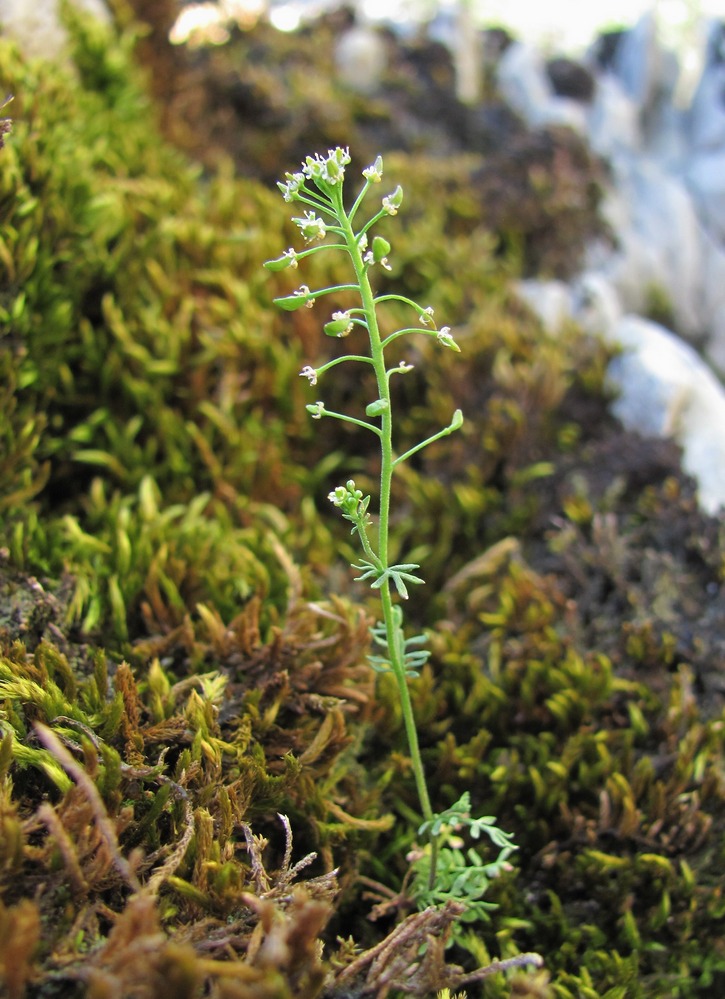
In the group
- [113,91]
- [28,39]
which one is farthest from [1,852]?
[113,91]

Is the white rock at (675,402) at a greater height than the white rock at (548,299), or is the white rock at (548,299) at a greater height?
the white rock at (548,299)

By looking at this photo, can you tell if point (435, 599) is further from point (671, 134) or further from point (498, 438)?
point (671, 134)

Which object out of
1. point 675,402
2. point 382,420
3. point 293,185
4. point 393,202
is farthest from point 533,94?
point 382,420

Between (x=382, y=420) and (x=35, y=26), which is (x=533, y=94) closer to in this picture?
(x=35, y=26)

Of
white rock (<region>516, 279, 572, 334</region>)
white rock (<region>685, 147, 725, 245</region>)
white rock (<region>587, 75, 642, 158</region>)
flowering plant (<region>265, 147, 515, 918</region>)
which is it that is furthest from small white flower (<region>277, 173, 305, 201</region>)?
white rock (<region>685, 147, 725, 245</region>)

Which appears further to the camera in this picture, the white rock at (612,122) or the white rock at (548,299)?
the white rock at (612,122)

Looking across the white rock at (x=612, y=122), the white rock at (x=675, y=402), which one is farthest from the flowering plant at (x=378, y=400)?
the white rock at (x=612, y=122)

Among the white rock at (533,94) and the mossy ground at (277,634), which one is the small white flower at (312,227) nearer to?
the mossy ground at (277,634)

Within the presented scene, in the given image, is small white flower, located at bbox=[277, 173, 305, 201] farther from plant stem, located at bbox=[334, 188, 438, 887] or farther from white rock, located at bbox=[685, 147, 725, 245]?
white rock, located at bbox=[685, 147, 725, 245]
